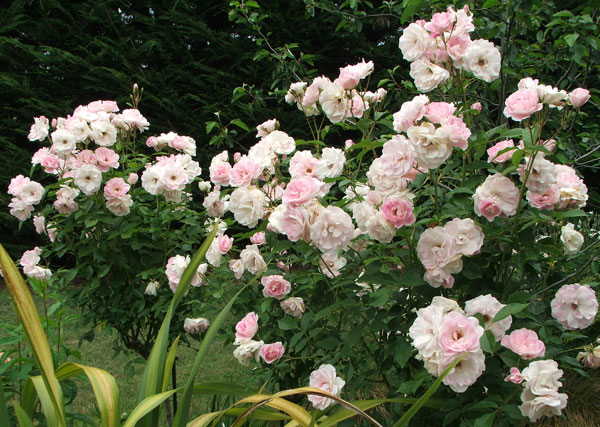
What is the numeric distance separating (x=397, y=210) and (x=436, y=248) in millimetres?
118

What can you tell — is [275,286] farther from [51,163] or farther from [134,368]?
[134,368]

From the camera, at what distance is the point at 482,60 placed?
145 centimetres

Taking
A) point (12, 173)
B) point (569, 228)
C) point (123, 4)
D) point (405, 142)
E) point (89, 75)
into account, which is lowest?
point (12, 173)

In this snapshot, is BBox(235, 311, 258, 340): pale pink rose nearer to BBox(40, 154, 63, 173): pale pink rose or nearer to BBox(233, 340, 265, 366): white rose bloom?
BBox(233, 340, 265, 366): white rose bloom

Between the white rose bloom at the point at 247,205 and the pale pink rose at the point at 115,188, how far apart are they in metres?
0.91

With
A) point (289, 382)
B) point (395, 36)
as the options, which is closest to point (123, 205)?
point (289, 382)

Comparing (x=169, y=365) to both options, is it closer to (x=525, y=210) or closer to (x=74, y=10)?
(x=525, y=210)

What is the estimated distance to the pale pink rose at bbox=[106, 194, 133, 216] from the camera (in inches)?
88.0

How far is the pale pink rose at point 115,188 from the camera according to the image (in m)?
2.22

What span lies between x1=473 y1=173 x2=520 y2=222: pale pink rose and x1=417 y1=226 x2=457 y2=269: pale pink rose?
0.34 feet

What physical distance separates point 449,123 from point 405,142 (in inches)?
4.0

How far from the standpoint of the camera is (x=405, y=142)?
1.25m

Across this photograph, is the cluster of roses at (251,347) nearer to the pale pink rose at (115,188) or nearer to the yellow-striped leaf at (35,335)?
the yellow-striped leaf at (35,335)

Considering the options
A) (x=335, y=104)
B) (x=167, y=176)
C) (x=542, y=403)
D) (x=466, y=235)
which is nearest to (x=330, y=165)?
(x=335, y=104)
